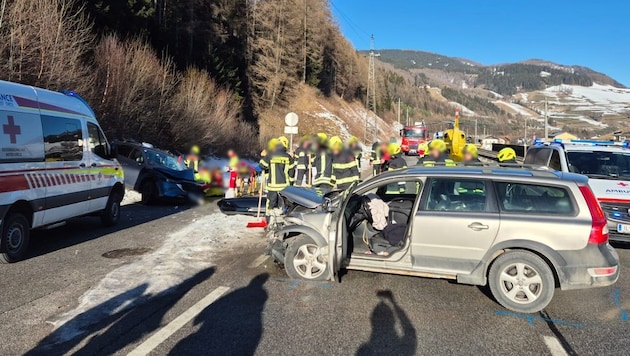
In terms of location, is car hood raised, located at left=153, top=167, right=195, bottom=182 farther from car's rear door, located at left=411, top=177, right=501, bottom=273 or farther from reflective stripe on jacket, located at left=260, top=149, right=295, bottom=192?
car's rear door, located at left=411, top=177, right=501, bottom=273

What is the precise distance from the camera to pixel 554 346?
4.05 metres

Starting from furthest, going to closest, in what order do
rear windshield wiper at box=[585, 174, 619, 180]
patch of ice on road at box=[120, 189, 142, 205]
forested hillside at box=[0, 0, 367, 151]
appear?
forested hillside at box=[0, 0, 367, 151] → patch of ice on road at box=[120, 189, 142, 205] → rear windshield wiper at box=[585, 174, 619, 180]

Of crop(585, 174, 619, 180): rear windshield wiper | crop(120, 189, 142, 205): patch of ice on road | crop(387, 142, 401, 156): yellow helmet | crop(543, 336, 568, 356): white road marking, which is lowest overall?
crop(543, 336, 568, 356): white road marking

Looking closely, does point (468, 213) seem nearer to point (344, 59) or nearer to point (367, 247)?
point (367, 247)

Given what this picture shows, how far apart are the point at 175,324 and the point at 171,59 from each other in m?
26.6

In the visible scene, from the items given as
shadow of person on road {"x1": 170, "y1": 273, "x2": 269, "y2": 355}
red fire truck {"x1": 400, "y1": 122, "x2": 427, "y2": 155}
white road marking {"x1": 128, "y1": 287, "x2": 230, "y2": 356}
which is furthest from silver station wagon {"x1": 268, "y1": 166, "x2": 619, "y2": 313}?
red fire truck {"x1": 400, "y1": 122, "x2": 427, "y2": 155}

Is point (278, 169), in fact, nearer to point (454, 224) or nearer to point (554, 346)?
point (454, 224)

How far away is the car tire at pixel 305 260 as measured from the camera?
18.8 feet

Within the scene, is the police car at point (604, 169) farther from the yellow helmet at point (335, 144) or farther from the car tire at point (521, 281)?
the yellow helmet at point (335, 144)

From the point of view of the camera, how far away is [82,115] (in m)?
8.41

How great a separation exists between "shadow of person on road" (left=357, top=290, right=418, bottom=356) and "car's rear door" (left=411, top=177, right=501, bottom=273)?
72cm

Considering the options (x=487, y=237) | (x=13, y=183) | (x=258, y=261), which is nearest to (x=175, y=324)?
(x=258, y=261)

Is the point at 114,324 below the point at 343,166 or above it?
below

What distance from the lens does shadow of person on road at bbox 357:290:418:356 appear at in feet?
12.8
